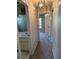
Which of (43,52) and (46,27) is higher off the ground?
(46,27)

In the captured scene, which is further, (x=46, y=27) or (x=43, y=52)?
(x=46, y=27)

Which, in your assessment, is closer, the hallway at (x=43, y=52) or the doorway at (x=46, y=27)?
the hallway at (x=43, y=52)

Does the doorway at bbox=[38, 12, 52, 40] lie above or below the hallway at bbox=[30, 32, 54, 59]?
above

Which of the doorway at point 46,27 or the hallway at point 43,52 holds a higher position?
the doorway at point 46,27

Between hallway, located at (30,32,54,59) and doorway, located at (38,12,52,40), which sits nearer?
hallway, located at (30,32,54,59)
